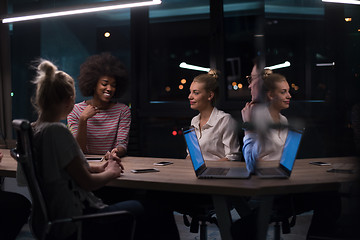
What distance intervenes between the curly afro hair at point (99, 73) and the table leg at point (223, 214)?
1751mm

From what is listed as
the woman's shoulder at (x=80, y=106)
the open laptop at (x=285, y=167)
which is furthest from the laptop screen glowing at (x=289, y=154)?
the woman's shoulder at (x=80, y=106)

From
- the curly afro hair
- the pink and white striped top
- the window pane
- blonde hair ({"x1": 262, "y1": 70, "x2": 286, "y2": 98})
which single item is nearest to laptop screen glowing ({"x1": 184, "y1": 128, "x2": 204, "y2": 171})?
blonde hair ({"x1": 262, "y1": 70, "x2": 286, "y2": 98})

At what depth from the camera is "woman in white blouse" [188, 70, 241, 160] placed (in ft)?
8.34

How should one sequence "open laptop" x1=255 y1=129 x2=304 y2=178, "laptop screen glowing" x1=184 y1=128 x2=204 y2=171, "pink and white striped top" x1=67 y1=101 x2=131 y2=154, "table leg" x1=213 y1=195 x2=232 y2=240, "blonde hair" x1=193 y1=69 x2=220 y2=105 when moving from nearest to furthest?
"open laptop" x1=255 y1=129 x2=304 y2=178
"table leg" x1=213 y1=195 x2=232 y2=240
"laptop screen glowing" x1=184 y1=128 x2=204 y2=171
"blonde hair" x1=193 y1=69 x2=220 y2=105
"pink and white striped top" x1=67 y1=101 x2=131 y2=154

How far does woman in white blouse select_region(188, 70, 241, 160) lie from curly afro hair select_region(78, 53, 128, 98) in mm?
797

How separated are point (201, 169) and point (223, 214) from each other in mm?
297

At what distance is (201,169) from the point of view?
1833 millimetres

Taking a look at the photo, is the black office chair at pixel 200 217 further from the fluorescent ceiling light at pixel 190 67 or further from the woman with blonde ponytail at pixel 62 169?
the fluorescent ceiling light at pixel 190 67

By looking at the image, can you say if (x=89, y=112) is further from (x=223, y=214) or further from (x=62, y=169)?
(x=223, y=214)

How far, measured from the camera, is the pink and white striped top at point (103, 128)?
9.18 feet

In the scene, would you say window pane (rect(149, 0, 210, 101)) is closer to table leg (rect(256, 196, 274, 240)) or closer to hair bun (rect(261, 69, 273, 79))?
table leg (rect(256, 196, 274, 240))

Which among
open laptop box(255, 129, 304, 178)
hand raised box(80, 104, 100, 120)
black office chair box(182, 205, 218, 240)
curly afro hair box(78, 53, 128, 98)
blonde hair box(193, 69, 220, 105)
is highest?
curly afro hair box(78, 53, 128, 98)

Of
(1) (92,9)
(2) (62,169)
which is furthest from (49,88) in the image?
(1) (92,9)

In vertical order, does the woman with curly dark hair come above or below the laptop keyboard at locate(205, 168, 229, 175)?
above
